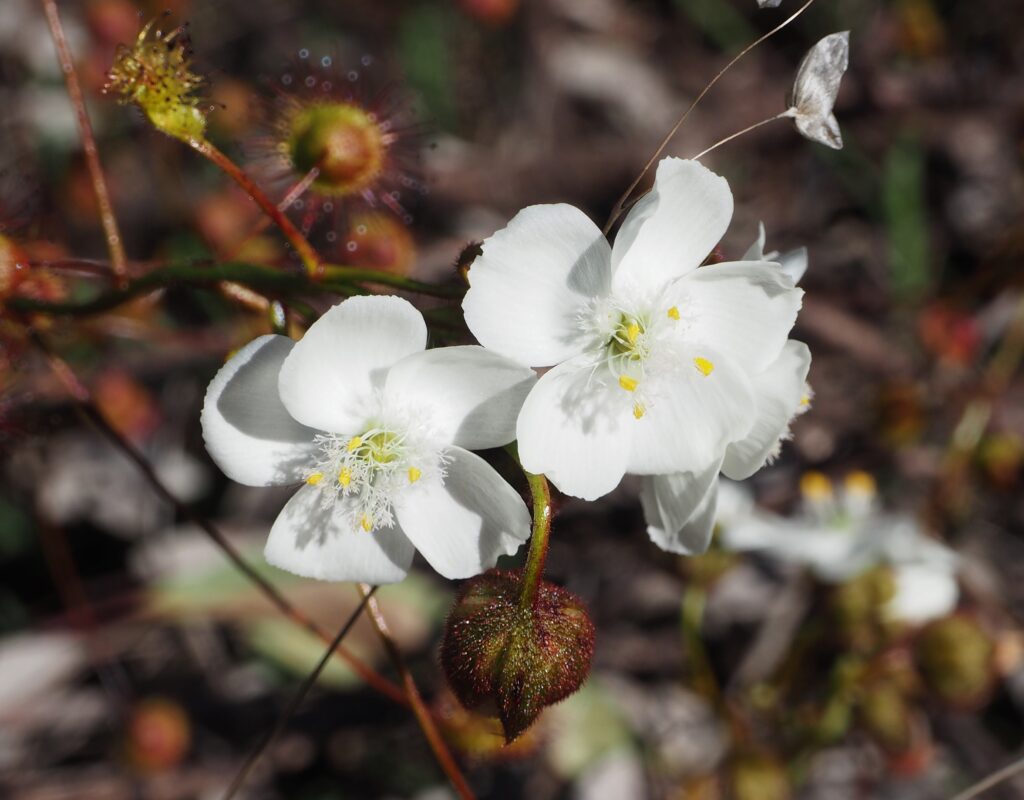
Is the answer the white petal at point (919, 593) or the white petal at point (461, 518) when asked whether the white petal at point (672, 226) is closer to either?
the white petal at point (461, 518)

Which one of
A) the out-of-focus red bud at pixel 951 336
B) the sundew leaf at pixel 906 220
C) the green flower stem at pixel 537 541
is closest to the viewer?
the green flower stem at pixel 537 541

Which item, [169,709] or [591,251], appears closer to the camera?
[591,251]

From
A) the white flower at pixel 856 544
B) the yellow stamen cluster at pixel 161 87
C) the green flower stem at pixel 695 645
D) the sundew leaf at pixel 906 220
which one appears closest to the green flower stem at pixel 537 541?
the yellow stamen cluster at pixel 161 87

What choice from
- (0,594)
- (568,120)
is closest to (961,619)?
(568,120)

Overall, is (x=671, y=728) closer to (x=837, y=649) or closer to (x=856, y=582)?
(x=837, y=649)

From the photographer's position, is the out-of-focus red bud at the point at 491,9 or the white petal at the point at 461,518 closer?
the white petal at the point at 461,518
